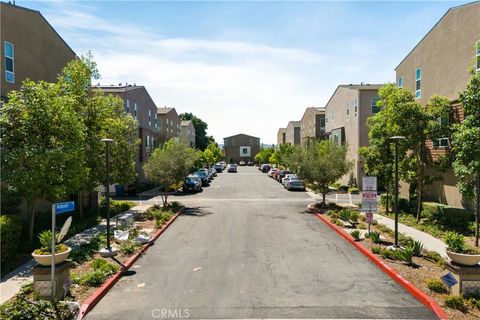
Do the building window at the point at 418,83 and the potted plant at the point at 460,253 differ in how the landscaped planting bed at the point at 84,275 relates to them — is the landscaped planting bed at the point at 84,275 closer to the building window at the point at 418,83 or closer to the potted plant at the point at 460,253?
the potted plant at the point at 460,253

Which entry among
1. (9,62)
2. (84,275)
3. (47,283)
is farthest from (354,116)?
(47,283)

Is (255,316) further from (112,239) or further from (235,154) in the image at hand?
(235,154)

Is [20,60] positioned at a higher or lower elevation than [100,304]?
higher

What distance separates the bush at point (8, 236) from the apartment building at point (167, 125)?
39.6 m

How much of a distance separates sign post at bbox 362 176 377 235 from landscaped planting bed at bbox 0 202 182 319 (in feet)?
30.0

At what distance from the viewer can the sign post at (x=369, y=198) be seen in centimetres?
1511

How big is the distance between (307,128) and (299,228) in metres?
47.4

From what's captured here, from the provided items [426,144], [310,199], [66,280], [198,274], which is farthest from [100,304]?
[310,199]

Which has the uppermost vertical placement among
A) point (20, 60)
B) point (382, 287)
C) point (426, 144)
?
point (20, 60)

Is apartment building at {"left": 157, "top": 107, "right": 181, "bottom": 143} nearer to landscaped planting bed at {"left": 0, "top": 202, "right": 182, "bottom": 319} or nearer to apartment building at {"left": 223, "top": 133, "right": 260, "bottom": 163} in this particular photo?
landscaped planting bed at {"left": 0, "top": 202, "right": 182, "bottom": 319}

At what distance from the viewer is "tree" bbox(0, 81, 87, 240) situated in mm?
12648

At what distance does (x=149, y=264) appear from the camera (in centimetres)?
1208

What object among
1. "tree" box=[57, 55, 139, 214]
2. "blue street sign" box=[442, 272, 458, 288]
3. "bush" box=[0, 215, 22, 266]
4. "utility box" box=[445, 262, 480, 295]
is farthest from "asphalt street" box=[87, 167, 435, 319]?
"tree" box=[57, 55, 139, 214]

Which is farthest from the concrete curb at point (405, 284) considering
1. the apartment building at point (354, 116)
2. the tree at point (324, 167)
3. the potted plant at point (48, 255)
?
the apartment building at point (354, 116)
